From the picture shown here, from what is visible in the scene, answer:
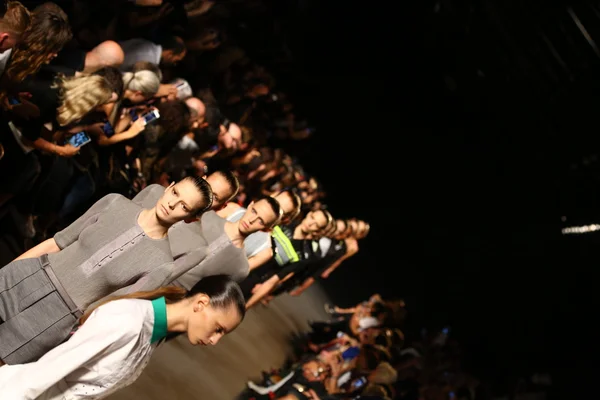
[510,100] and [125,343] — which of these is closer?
[125,343]

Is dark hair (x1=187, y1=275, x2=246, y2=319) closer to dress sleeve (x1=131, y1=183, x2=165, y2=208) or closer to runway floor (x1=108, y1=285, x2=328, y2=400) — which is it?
dress sleeve (x1=131, y1=183, x2=165, y2=208)

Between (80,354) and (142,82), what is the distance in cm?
284

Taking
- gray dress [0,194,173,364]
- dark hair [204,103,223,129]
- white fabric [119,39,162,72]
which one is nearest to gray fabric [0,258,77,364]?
gray dress [0,194,173,364]

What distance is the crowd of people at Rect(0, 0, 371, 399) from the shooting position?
209cm

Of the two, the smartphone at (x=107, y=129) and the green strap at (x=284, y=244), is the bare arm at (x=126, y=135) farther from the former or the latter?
the green strap at (x=284, y=244)

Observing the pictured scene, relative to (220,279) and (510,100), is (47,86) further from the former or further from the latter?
(510,100)

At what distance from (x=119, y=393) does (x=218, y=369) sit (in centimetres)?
103

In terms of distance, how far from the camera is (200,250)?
10.1 ft

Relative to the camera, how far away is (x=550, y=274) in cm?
976

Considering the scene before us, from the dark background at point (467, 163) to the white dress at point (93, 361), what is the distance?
278 inches

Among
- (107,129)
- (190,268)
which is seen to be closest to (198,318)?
(190,268)

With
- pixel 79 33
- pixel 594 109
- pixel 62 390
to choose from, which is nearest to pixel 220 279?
pixel 62 390

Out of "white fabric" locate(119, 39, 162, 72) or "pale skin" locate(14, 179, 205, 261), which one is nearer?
"pale skin" locate(14, 179, 205, 261)

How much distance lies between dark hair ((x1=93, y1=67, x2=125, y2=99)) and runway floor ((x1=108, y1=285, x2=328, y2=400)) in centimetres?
175
